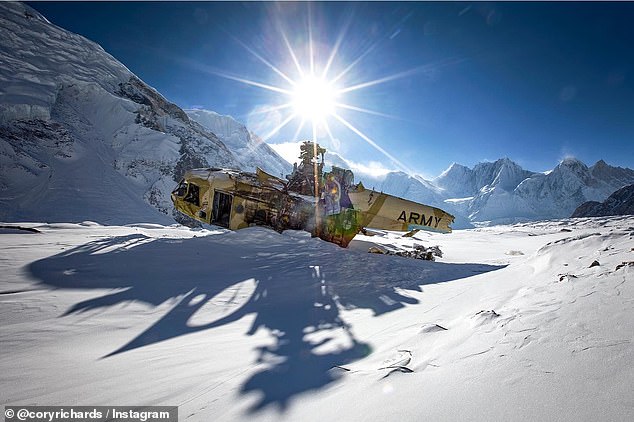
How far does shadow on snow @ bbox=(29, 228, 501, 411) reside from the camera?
2.72 metres

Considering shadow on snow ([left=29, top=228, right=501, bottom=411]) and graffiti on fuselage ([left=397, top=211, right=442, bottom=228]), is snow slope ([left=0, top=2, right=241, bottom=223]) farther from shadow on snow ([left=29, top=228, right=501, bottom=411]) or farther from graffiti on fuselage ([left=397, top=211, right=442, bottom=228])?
graffiti on fuselage ([left=397, top=211, right=442, bottom=228])

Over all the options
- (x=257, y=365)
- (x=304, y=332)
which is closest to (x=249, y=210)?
(x=304, y=332)

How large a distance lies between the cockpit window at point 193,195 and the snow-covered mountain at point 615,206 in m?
98.1

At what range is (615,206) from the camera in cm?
7494

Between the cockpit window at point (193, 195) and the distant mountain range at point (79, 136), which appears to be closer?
the cockpit window at point (193, 195)

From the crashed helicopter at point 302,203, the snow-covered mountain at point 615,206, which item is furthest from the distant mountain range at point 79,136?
the snow-covered mountain at point 615,206

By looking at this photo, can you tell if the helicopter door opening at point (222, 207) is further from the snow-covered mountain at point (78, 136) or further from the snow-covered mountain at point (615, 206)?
the snow-covered mountain at point (615, 206)

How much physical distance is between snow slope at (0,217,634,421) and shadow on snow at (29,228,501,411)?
32 mm

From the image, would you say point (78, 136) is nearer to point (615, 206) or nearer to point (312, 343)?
point (312, 343)

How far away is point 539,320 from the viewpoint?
6.88 feet

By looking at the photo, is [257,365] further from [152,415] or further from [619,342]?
[619,342]

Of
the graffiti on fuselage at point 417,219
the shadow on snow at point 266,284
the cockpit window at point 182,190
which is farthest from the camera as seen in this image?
the graffiti on fuselage at point 417,219

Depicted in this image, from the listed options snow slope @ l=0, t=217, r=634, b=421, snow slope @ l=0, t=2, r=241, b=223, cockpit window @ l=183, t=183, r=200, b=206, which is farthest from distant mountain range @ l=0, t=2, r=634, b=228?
snow slope @ l=0, t=217, r=634, b=421

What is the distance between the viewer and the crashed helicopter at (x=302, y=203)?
1298 centimetres
